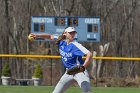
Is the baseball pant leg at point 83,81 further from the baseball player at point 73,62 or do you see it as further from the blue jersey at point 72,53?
the blue jersey at point 72,53

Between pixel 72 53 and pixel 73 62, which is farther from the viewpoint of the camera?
pixel 73 62

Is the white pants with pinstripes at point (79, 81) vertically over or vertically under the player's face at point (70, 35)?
under

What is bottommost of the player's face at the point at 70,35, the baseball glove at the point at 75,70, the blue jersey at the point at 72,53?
the baseball glove at the point at 75,70

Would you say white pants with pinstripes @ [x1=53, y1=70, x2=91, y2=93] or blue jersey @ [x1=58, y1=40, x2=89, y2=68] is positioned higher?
blue jersey @ [x1=58, y1=40, x2=89, y2=68]

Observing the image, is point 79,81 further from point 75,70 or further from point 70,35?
point 70,35

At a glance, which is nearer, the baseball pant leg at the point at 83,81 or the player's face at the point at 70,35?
the baseball pant leg at the point at 83,81

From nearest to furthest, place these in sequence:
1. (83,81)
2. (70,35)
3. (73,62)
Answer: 1. (83,81)
2. (70,35)
3. (73,62)

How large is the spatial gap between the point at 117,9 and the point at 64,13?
7.63m

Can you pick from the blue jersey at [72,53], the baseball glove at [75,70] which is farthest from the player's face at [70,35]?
the baseball glove at [75,70]

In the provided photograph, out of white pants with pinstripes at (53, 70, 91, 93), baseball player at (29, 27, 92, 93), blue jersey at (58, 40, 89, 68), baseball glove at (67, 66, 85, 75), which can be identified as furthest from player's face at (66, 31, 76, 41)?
white pants with pinstripes at (53, 70, 91, 93)

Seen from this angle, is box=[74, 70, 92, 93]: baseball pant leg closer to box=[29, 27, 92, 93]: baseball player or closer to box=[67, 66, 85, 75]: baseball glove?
box=[29, 27, 92, 93]: baseball player

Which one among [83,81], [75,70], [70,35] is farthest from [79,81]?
[70,35]

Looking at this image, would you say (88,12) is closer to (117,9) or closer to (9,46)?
(117,9)

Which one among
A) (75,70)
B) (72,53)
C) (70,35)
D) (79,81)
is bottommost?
(79,81)
